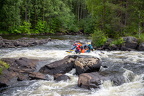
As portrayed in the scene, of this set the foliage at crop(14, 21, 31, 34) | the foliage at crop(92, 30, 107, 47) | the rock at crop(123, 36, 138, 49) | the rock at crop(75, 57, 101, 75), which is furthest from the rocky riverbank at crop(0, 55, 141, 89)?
the foliage at crop(14, 21, 31, 34)

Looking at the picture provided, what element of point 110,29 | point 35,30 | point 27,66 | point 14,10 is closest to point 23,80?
point 27,66

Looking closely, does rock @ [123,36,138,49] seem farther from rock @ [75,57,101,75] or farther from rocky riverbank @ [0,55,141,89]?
rock @ [75,57,101,75]

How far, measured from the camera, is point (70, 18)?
4888cm

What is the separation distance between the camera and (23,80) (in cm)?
879

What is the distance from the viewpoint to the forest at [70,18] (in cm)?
2083

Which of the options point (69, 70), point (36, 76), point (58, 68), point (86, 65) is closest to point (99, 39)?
point (69, 70)

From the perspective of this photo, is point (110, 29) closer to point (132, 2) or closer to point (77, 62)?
point (132, 2)

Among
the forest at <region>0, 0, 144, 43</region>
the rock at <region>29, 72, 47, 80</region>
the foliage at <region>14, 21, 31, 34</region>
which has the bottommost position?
the foliage at <region>14, 21, 31, 34</region>

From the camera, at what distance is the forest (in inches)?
820

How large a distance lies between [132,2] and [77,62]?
14.8 m

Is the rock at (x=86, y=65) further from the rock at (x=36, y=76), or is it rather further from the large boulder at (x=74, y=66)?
the rock at (x=36, y=76)

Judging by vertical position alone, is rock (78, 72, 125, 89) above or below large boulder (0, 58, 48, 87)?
above

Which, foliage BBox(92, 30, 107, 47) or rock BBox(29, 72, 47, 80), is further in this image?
foliage BBox(92, 30, 107, 47)

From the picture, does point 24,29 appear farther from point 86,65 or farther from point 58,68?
point 86,65
